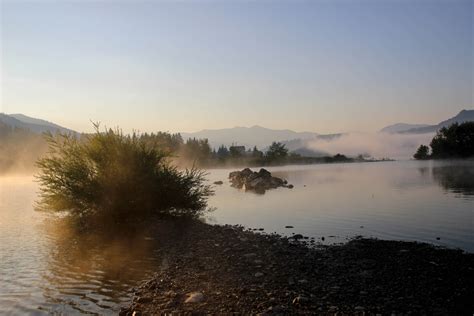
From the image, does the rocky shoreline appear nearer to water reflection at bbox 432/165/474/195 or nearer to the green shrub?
the green shrub

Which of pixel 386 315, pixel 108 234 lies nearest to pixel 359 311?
pixel 386 315

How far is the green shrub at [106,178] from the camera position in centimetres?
2631

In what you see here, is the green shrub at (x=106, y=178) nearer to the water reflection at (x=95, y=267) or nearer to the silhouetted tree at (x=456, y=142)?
the water reflection at (x=95, y=267)

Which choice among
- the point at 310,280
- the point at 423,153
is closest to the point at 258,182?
the point at 310,280

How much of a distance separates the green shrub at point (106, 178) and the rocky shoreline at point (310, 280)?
9.46 metres

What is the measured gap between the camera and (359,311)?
9258 millimetres

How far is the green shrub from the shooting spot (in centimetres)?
2631

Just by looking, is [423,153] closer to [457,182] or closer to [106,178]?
[457,182]

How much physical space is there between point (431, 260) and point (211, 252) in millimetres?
8330

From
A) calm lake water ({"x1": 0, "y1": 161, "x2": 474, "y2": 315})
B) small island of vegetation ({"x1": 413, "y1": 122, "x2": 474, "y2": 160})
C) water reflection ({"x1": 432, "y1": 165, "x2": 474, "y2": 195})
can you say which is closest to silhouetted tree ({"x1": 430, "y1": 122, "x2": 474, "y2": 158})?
small island of vegetation ({"x1": 413, "y1": 122, "x2": 474, "y2": 160})

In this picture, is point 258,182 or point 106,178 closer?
point 106,178

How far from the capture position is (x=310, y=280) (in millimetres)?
11992

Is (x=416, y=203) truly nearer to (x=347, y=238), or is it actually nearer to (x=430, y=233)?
(x=430, y=233)

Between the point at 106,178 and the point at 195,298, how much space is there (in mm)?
17441
